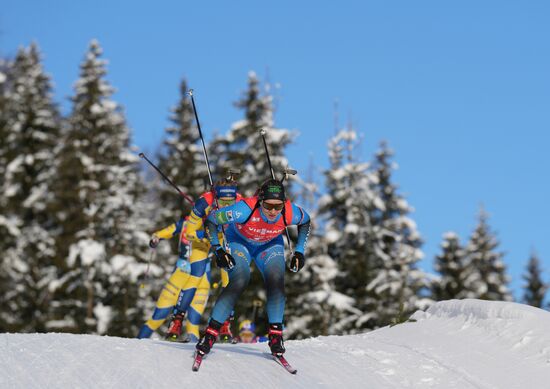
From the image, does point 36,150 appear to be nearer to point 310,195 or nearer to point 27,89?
point 27,89

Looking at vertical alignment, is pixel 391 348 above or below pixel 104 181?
below

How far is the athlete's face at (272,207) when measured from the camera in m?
8.08

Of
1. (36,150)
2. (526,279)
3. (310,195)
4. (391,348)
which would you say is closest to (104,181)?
(36,150)

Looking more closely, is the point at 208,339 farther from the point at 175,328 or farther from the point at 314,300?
the point at 314,300

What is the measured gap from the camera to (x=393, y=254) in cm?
3272

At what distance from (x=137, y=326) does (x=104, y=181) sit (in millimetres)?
6433

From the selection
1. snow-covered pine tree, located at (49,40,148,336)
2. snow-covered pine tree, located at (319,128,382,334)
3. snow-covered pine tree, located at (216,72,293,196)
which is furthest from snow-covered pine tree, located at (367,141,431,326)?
snow-covered pine tree, located at (49,40,148,336)

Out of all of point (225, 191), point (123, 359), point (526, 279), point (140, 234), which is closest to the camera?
point (123, 359)

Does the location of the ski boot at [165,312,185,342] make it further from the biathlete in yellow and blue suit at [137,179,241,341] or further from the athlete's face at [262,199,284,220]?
the athlete's face at [262,199,284,220]

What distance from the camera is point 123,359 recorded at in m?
7.31

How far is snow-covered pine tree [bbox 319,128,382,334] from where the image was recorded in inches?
1148

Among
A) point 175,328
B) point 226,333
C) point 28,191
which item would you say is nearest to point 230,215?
point 175,328

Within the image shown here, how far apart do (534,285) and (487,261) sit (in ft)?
28.3

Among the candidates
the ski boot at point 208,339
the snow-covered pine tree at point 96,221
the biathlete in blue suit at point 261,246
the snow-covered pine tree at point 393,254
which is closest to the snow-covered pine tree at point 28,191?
the snow-covered pine tree at point 96,221
